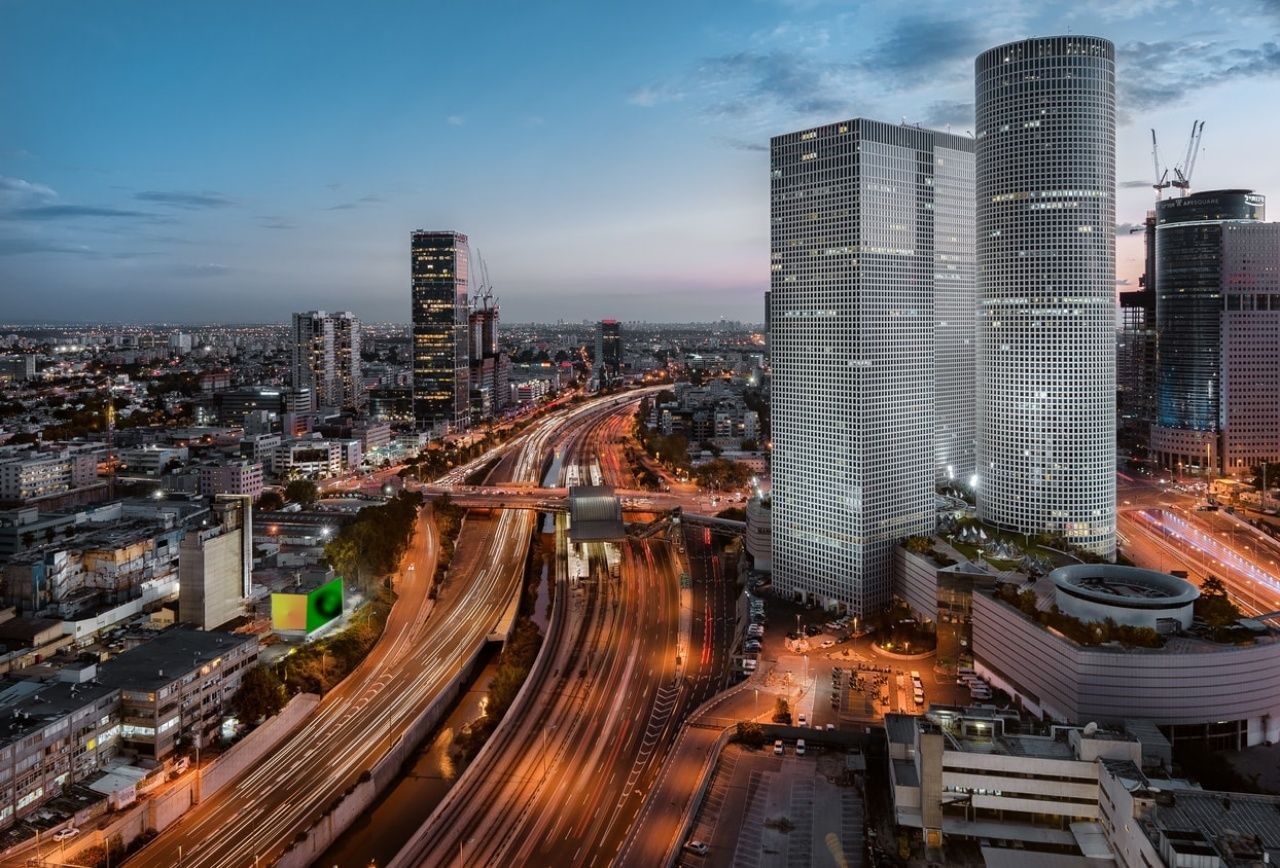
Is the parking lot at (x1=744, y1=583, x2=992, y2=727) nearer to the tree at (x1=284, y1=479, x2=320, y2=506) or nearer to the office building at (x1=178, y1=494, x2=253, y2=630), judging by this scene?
the office building at (x1=178, y1=494, x2=253, y2=630)

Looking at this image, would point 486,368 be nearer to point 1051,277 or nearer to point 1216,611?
point 1051,277

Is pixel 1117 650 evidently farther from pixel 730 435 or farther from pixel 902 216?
pixel 730 435

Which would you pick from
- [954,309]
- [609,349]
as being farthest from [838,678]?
[609,349]

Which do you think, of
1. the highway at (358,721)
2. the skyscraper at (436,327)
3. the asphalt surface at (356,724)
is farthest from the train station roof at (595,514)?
the skyscraper at (436,327)

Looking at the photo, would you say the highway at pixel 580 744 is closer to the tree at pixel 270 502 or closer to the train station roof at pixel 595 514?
the train station roof at pixel 595 514

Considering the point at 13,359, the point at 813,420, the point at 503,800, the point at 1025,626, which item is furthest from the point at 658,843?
the point at 13,359
